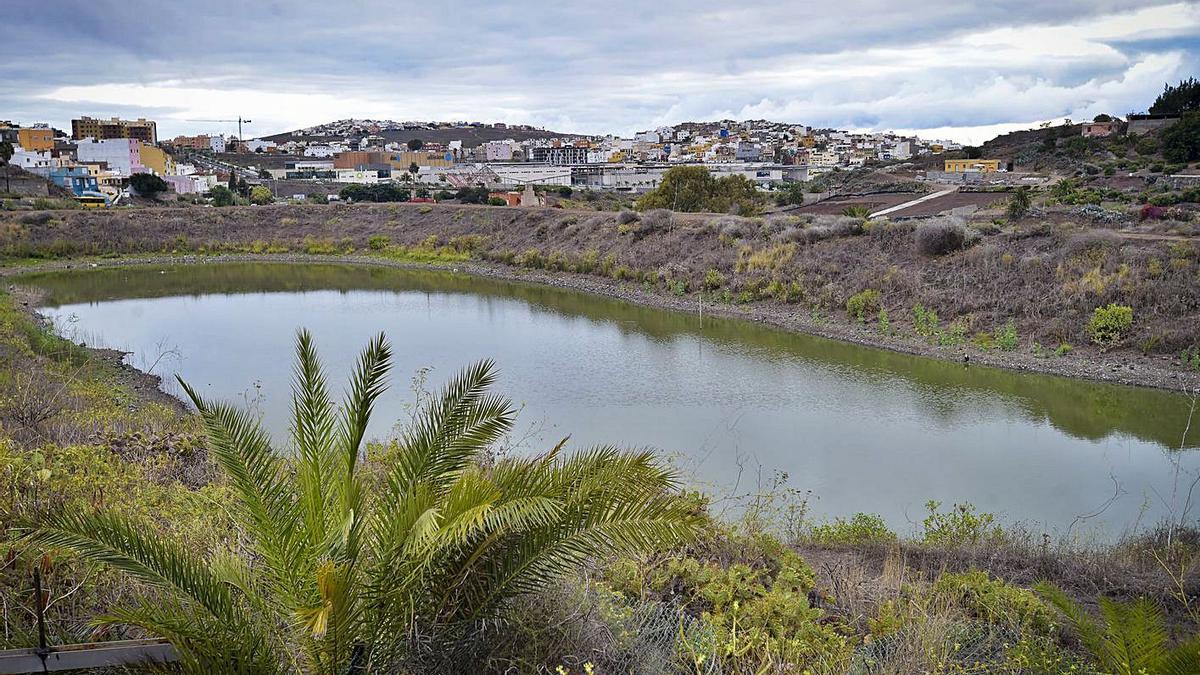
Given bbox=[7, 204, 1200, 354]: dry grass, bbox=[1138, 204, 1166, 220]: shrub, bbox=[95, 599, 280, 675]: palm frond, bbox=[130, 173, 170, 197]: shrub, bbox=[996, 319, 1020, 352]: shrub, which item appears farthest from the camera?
bbox=[130, 173, 170, 197]: shrub

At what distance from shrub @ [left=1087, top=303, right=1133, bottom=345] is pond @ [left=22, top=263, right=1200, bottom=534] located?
2.01 metres

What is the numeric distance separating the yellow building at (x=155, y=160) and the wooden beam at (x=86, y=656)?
68.6 meters

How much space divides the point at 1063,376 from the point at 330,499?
1383cm

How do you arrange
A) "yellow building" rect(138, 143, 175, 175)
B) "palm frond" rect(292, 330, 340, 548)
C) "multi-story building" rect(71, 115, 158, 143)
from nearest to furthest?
"palm frond" rect(292, 330, 340, 548) < "yellow building" rect(138, 143, 175, 175) < "multi-story building" rect(71, 115, 158, 143)

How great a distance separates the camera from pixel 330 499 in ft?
13.3

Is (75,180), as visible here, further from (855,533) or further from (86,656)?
(86,656)

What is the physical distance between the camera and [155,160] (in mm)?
65375

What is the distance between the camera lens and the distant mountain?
15012cm

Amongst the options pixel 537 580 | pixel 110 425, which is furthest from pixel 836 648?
pixel 110 425

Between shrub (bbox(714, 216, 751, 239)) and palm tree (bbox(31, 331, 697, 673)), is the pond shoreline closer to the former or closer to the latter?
shrub (bbox(714, 216, 751, 239))

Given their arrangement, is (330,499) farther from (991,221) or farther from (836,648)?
(991,221)

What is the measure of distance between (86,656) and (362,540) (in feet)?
3.69

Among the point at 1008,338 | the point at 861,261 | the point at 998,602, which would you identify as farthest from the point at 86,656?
the point at 861,261

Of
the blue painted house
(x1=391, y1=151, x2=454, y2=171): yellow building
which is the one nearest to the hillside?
(x1=391, y1=151, x2=454, y2=171): yellow building
